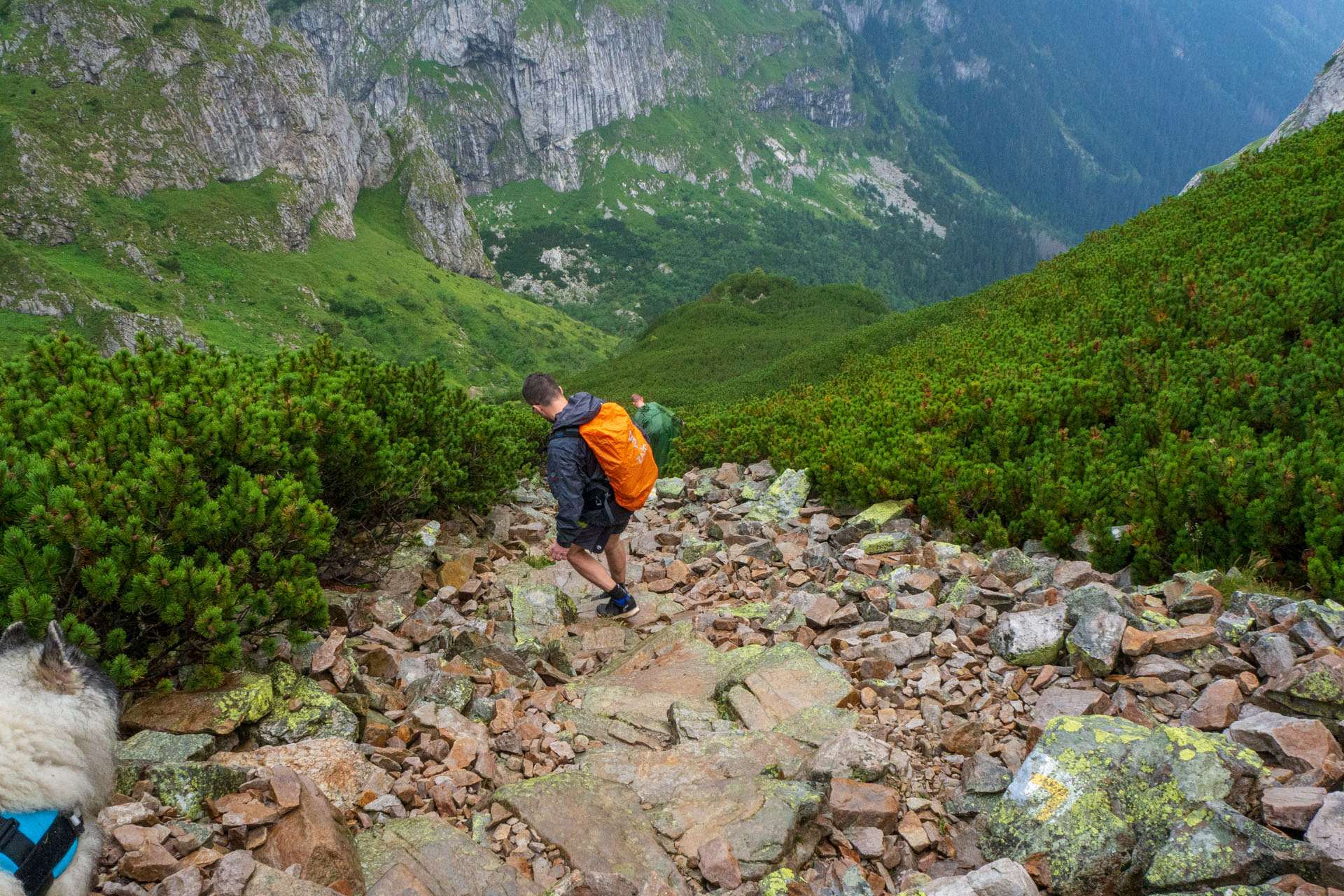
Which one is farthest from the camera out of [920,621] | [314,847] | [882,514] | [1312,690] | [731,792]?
[882,514]

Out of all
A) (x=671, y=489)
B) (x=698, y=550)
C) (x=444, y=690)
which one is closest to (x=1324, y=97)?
(x=671, y=489)

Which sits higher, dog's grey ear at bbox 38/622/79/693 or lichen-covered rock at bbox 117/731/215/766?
dog's grey ear at bbox 38/622/79/693

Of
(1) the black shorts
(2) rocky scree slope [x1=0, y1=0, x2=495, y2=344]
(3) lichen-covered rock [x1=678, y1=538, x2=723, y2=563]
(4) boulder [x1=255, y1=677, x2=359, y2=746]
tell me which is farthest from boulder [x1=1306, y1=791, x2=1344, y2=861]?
(2) rocky scree slope [x1=0, y1=0, x2=495, y2=344]

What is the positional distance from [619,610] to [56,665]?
5.62 metres

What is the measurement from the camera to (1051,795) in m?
3.83

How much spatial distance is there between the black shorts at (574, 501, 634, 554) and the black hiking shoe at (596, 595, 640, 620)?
763mm

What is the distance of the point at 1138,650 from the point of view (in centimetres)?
508

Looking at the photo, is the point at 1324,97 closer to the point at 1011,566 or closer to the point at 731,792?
the point at 1011,566

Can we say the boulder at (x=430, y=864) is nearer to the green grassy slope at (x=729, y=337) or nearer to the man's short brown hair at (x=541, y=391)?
the man's short brown hair at (x=541, y=391)

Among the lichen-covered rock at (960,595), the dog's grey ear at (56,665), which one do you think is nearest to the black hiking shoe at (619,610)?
the lichen-covered rock at (960,595)

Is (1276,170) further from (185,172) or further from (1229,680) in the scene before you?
(185,172)

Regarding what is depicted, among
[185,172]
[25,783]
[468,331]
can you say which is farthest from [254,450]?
[185,172]

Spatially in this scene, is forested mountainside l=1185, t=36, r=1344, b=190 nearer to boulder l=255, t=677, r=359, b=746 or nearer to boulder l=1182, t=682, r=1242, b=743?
boulder l=1182, t=682, r=1242, b=743

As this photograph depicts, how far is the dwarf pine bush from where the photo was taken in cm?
420
